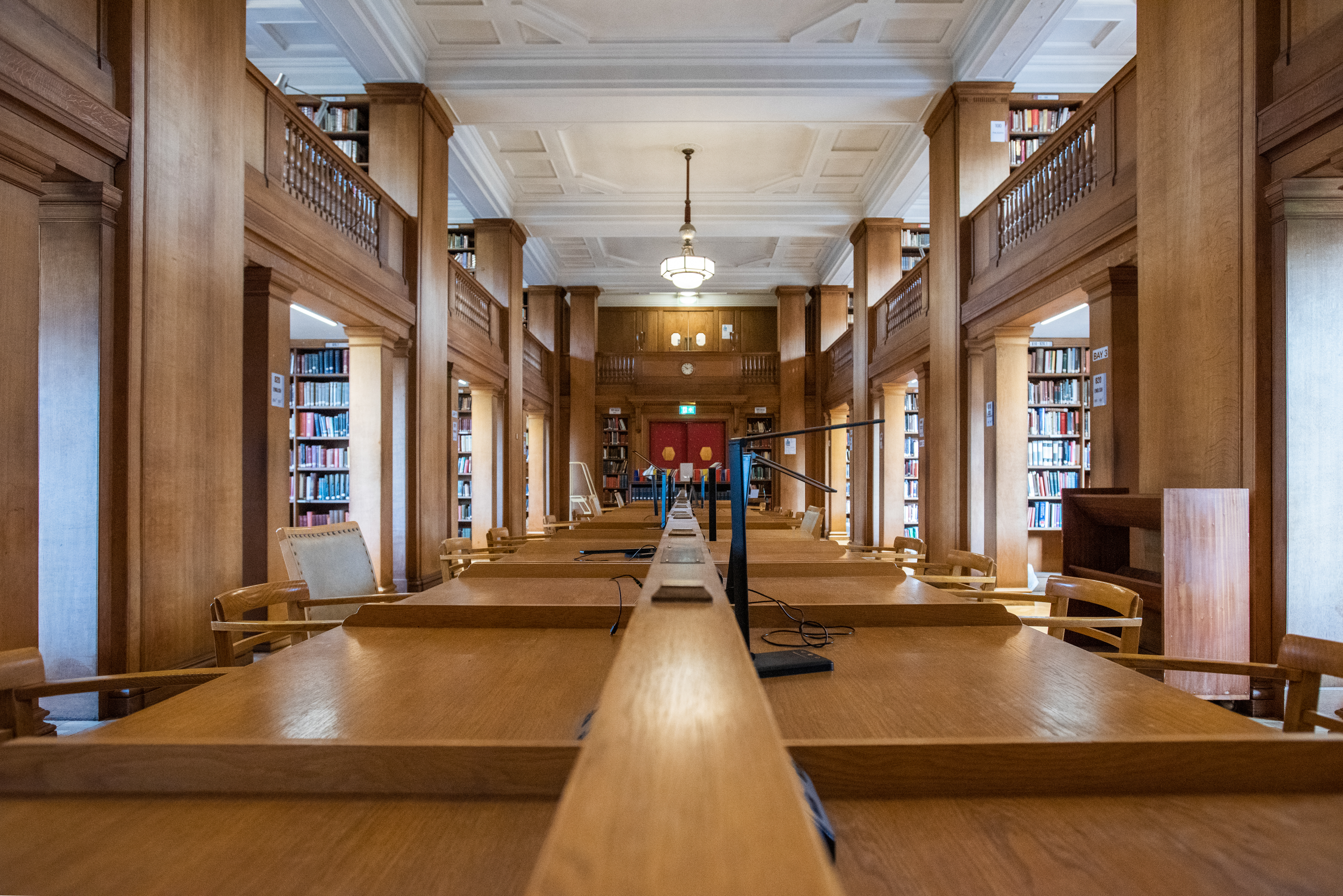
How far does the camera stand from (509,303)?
9883mm

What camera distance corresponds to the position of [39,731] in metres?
1.65

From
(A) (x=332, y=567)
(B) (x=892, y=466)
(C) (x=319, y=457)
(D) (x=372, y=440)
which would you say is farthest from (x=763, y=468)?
(A) (x=332, y=567)

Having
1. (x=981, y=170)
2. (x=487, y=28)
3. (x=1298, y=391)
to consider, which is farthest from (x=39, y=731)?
(x=981, y=170)

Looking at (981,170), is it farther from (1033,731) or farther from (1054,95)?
(1033,731)

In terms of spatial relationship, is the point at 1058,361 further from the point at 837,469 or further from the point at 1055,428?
the point at 837,469

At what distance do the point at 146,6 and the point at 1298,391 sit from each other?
529 cm

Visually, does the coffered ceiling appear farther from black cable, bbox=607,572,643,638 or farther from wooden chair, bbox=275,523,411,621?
black cable, bbox=607,572,643,638

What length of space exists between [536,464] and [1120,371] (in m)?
9.67

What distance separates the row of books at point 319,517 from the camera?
8.28m

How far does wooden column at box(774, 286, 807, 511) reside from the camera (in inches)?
512

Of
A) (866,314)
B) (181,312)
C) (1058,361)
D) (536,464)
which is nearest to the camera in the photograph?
(181,312)

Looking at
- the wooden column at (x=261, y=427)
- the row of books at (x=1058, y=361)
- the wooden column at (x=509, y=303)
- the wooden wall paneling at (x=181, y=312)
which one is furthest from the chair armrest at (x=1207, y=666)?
the wooden column at (x=509, y=303)

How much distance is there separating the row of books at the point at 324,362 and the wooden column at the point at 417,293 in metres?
1.96

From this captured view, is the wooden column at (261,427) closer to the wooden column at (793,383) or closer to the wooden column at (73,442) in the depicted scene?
the wooden column at (73,442)
